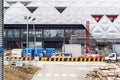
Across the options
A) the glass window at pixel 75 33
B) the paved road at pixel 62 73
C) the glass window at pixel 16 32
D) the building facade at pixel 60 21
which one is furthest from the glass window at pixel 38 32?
the paved road at pixel 62 73

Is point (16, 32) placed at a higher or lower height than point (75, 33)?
higher

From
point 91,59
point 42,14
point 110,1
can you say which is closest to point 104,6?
point 110,1

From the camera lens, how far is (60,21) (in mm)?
112688

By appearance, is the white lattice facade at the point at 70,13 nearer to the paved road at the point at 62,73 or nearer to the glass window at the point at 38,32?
the glass window at the point at 38,32

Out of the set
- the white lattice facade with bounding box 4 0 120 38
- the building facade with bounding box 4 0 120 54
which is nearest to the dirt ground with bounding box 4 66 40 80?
the building facade with bounding box 4 0 120 54

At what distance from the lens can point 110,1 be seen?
116 m

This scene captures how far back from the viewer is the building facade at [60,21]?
11206 centimetres

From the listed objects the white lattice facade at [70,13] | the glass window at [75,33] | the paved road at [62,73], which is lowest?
the paved road at [62,73]

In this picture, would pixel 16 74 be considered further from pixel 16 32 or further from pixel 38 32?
pixel 16 32

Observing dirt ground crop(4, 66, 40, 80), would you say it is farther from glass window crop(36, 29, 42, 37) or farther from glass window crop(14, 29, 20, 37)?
glass window crop(14, 29, 20, 37)

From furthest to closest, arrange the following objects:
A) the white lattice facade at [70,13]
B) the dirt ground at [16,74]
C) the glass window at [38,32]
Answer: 1. the white lattice facade at [70,13]
2. the glass window at [38,32]
3. the dirt ground at [16,74]

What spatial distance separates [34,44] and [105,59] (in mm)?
31818

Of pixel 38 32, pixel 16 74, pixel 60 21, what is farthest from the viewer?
pixel 38 32

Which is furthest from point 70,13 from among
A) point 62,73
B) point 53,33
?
point 62,73
